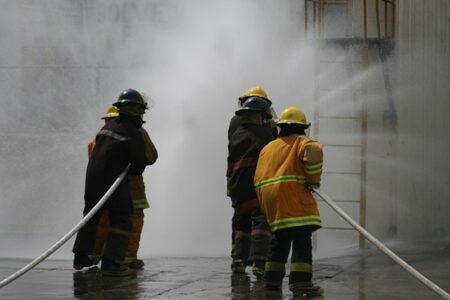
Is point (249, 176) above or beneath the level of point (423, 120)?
beneath

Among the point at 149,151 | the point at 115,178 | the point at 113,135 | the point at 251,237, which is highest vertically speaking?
the point at 113,135

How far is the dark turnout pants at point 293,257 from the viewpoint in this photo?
311 inches

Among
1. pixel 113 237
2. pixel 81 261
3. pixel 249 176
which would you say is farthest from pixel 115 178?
pixel 249 176

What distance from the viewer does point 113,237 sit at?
30.1 feet

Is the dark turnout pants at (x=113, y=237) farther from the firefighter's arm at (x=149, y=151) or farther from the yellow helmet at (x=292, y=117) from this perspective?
the yellow helmet at (x=292, y=117)

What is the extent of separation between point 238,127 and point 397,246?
3.30m

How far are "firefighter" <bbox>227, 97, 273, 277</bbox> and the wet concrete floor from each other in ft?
0.65

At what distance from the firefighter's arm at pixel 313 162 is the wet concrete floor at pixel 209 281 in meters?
0.85

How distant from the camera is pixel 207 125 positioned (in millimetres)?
13031

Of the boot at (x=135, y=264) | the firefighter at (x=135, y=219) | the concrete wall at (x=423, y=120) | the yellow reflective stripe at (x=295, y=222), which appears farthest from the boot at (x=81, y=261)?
the concrete wall at (x=423, y=120)

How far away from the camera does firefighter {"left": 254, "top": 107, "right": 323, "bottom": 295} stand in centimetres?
791

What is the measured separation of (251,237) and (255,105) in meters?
1.16

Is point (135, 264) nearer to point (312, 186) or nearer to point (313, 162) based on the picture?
point (312, 186)

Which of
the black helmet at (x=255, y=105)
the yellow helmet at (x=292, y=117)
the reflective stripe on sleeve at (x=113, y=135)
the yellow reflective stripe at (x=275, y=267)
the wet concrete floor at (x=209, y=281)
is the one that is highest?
the black helmet at (x=255, y=105)
